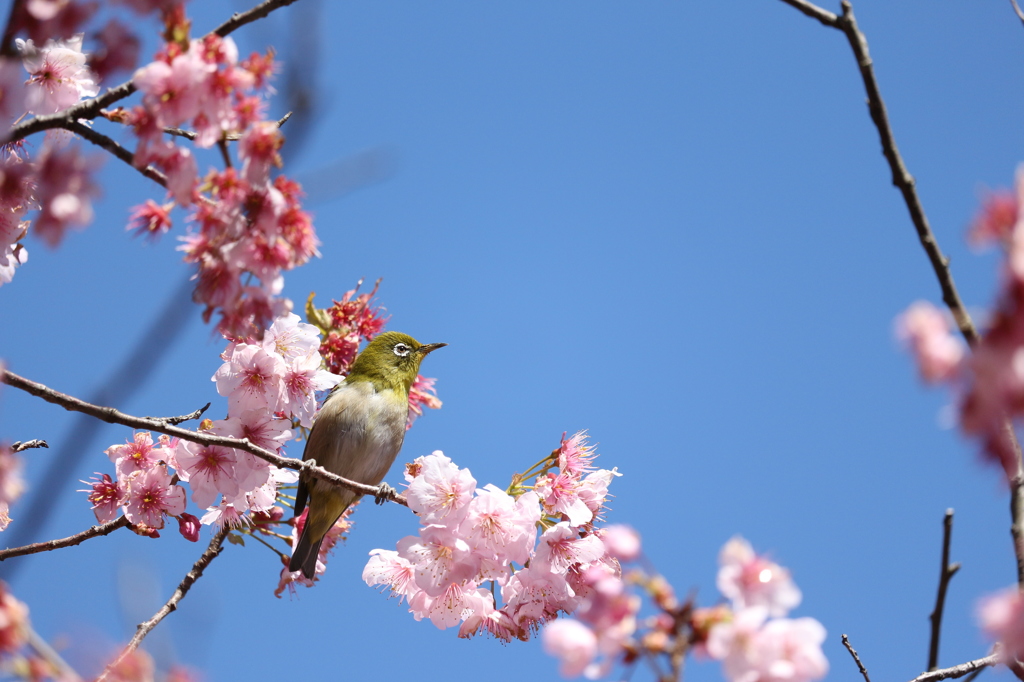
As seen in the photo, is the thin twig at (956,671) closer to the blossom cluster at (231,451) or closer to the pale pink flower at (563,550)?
the pale pink flower at (563,550)

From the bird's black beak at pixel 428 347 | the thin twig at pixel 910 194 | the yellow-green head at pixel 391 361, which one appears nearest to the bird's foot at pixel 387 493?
the yellow-green head at pixel 391 361

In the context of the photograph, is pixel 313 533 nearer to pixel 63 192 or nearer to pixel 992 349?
pixel 63 192

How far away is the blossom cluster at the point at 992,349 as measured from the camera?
1508mm

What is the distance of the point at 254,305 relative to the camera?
2.48 m

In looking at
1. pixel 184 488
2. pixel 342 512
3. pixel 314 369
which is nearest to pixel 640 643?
pixel 314 369

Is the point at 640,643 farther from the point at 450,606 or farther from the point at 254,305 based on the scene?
the point at 450,606

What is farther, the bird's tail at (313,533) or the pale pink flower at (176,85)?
the bird's tail at (313,533)

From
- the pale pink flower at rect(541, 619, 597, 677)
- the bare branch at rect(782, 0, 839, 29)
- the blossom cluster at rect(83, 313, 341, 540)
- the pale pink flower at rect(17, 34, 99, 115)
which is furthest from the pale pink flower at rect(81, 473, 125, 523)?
the bare branch at rect(782, 0, 839, 29)

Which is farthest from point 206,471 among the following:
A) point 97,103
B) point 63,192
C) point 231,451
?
point 97,103

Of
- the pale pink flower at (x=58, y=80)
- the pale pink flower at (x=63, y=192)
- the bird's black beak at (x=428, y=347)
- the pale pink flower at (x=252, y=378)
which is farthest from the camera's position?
the bird's black beak at (x=428, y=347)

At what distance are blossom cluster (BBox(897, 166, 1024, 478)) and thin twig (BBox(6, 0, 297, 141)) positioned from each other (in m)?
2.10

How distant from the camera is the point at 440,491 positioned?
3.71 metres

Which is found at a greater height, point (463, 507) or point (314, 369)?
point (314, 369)

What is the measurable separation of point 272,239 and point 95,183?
59 cm
